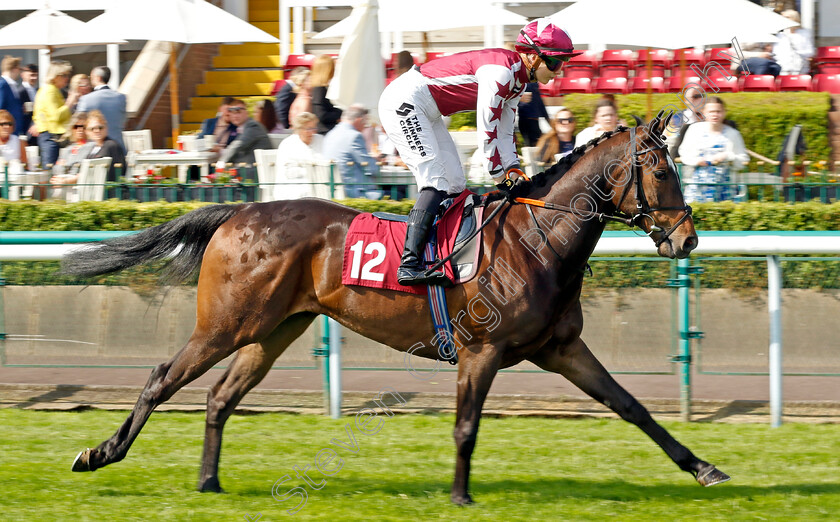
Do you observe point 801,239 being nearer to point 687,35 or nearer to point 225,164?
point 687,35

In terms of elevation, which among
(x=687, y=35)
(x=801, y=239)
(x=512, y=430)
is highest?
(x=687, y=35)

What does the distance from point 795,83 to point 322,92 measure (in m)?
5.82

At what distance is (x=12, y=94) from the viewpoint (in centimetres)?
1158

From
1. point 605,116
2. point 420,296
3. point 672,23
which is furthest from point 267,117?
point 420,296

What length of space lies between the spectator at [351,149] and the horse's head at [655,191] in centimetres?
349

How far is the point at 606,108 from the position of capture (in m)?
7.93

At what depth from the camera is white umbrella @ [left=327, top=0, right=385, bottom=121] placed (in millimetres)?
9406

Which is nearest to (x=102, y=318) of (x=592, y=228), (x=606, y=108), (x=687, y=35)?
(x=592, y=228)

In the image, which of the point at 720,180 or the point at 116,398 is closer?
the point at 116,398

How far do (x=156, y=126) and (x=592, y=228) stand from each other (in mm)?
10561

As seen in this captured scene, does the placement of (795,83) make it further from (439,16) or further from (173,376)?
(173,376)

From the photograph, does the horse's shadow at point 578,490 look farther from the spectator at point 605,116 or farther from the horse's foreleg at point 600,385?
the spectator at point 605,116

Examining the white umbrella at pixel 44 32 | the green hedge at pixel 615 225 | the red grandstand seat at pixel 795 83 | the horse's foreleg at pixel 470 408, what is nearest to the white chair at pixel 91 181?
the green hedge at pixel 615 225

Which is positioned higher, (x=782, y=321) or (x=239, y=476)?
(x=782, y=321)
